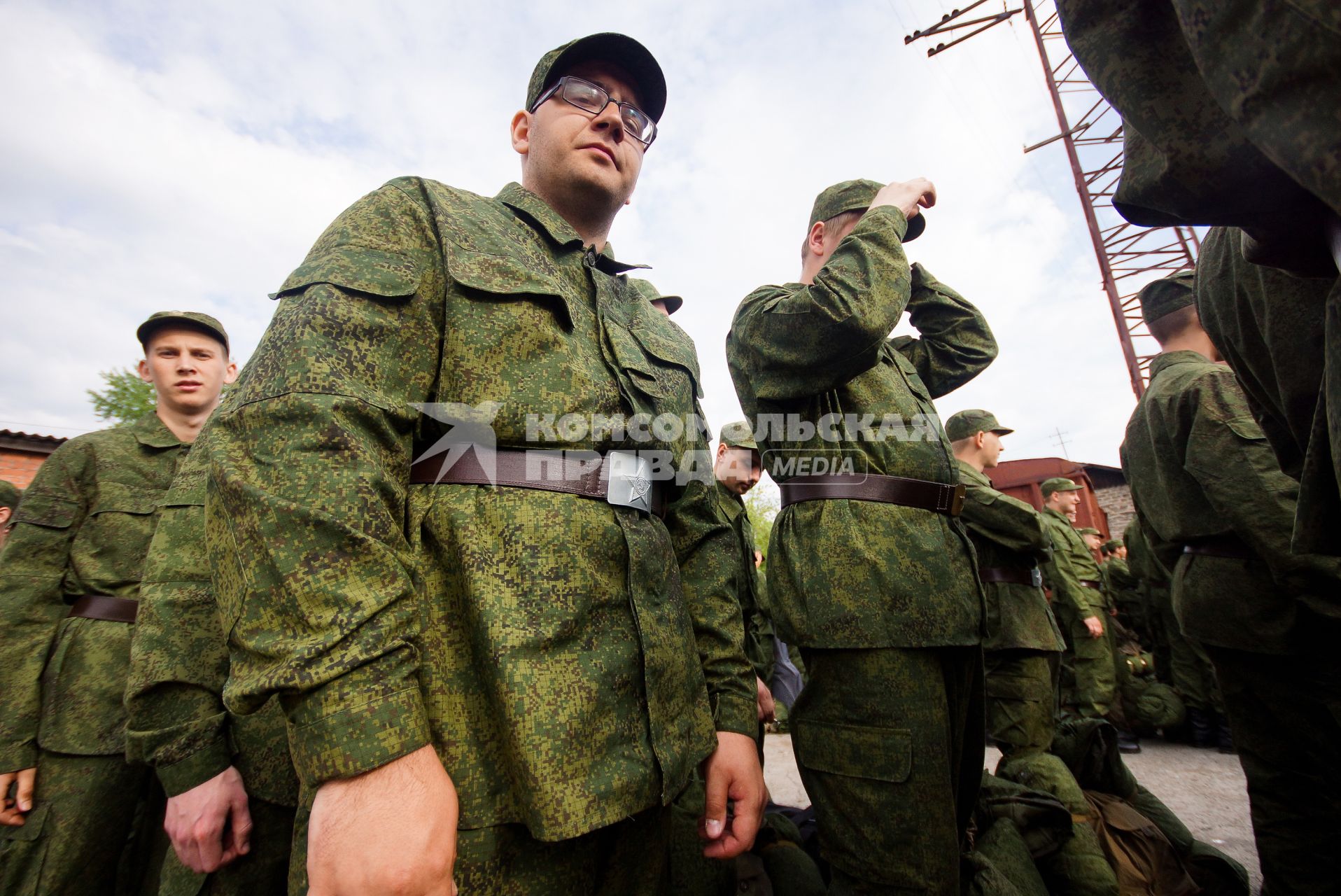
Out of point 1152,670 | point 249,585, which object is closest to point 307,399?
point 249,585

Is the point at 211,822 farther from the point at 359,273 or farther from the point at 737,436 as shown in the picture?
the point at 737,436

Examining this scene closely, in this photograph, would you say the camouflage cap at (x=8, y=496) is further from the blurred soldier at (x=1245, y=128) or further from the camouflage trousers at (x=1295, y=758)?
the camouflage trousers at (x=1295, y=758)

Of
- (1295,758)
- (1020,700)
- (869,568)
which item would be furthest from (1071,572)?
(869,568)

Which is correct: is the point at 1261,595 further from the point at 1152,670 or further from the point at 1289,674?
the point at 1152,670

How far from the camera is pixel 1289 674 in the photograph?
7.55 ft

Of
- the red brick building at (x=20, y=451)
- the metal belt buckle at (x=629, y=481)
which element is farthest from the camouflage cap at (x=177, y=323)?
the red brick building at (x=20, y=451)

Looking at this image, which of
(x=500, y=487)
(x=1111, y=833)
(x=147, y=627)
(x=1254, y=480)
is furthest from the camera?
(x=1111, y=833)

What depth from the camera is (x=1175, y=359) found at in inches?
120

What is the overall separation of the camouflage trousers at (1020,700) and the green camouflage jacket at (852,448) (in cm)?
193

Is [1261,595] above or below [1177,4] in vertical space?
below

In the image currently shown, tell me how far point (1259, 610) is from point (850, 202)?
7.20 feet

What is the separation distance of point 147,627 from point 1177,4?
240cm

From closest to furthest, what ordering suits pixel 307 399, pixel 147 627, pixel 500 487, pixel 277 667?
pixel 277 667
pixel 307 399
pixel 500 487
pixel 147 627

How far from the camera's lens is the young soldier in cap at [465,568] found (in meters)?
0.83
